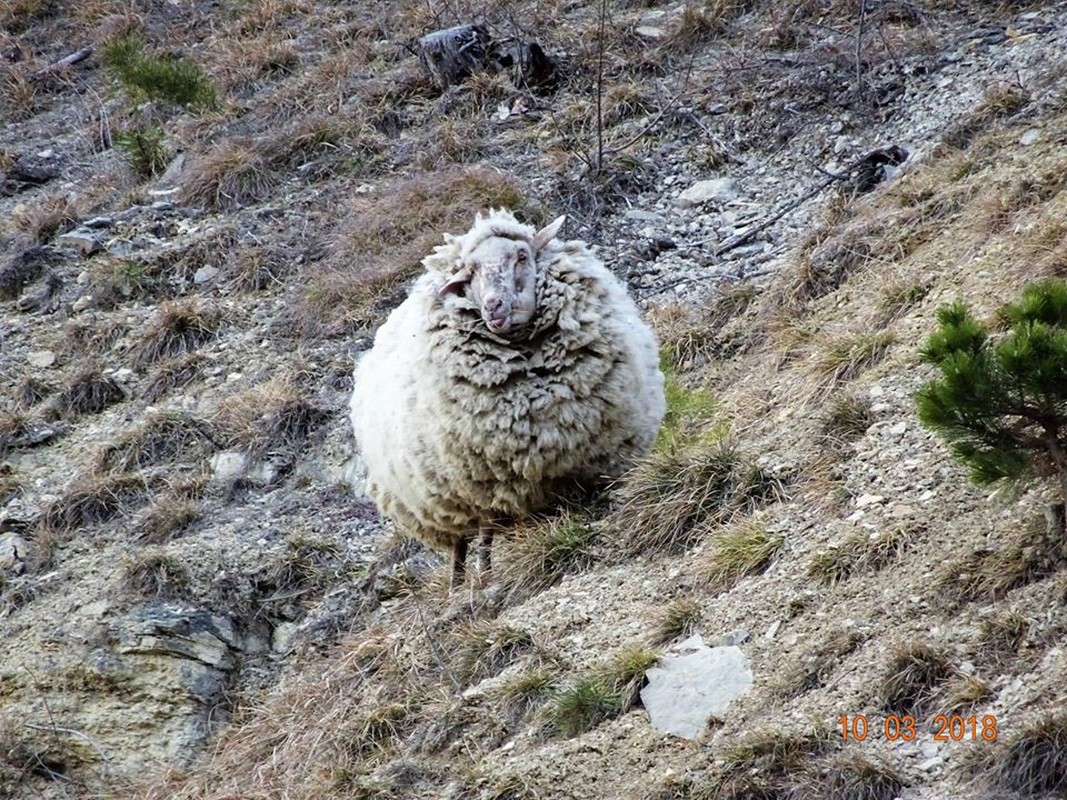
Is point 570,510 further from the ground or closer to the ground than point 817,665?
closer to the ground

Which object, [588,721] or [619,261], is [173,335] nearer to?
[619,261]

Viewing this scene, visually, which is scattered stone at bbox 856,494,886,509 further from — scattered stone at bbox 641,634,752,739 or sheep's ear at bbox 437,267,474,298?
sheep's ear at bbox 437,267,474,298

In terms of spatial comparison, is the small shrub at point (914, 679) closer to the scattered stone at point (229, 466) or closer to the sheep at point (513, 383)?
the sheep at point (513, 383)

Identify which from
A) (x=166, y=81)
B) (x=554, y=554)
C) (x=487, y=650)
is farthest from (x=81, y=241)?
(x=487, y=650)

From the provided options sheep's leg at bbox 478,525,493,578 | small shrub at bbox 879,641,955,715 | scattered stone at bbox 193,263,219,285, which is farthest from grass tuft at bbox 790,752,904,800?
scattered stone at bbox 193,263,219,285

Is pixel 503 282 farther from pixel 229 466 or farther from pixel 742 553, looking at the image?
pixel 229 466

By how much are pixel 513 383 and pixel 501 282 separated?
0.48 meters

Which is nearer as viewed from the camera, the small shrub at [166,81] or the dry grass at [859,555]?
the dry grass at [859,555]

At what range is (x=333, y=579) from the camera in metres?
8.76

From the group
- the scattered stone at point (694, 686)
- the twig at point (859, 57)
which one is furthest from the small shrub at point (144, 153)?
the scattered stone at point (694, 686)

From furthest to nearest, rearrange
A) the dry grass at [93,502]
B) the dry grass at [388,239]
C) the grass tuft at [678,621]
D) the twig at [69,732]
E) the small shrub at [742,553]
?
the dry grass at [388,239] → the dry grass at [93,502] → the twig at [69,732] → the small shrub at [742,553] → the grass tuft at [678,621]

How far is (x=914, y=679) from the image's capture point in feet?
15.2

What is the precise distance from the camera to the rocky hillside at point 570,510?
16.6ft
